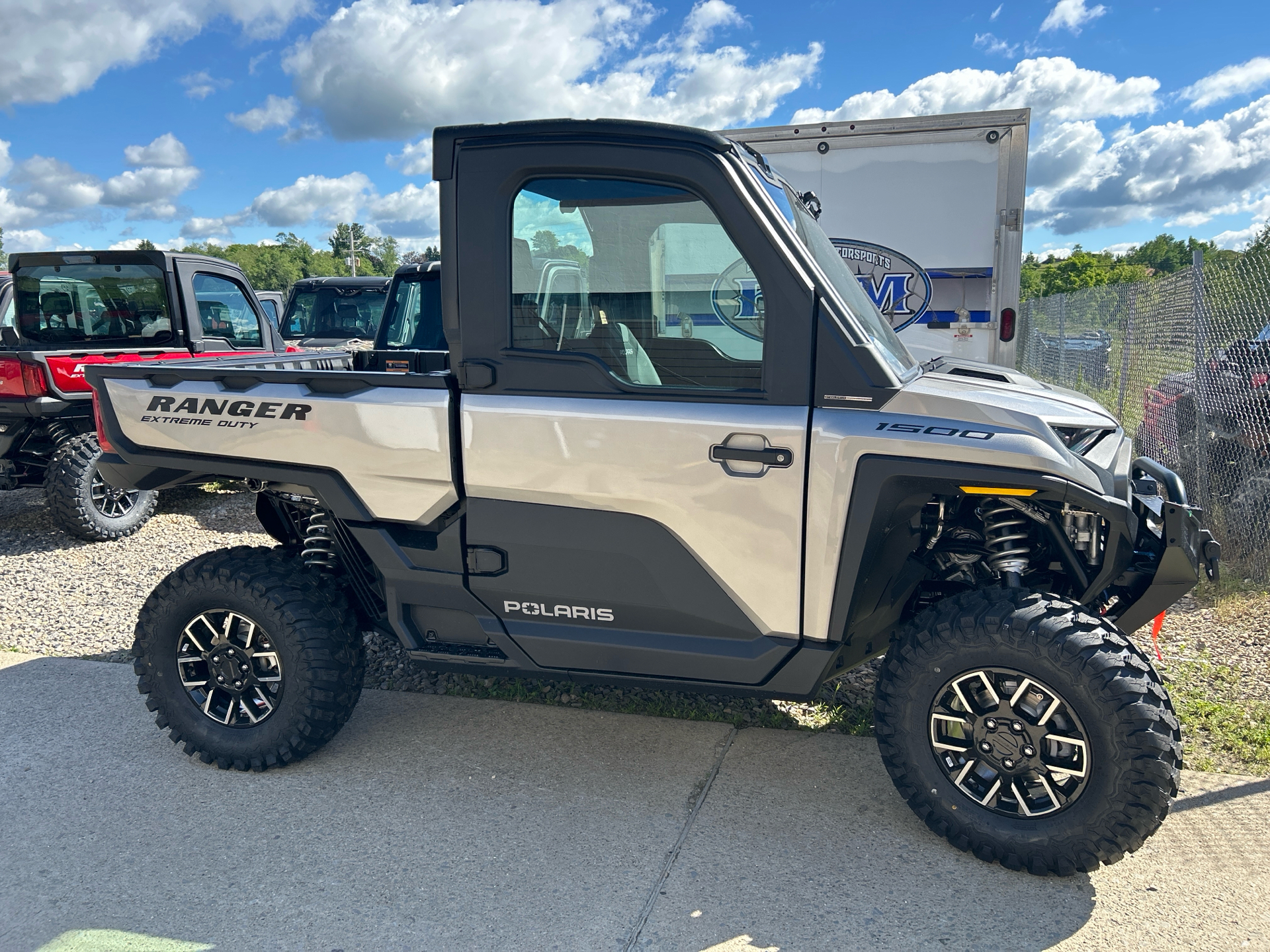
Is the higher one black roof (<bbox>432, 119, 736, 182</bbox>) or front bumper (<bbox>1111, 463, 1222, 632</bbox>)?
black roof (<bbox>432, 119, 736, 182</bbox>)

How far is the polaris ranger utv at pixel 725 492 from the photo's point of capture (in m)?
2.74

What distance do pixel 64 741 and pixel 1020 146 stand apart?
6707 millimetres

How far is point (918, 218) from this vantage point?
6645 millimetres

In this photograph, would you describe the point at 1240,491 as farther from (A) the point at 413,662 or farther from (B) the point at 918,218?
(A) the point at 413,662

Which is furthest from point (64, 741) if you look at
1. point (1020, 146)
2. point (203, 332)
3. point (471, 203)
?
point (1020, 146)

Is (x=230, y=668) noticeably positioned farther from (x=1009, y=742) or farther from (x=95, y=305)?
(x=95, y=305)

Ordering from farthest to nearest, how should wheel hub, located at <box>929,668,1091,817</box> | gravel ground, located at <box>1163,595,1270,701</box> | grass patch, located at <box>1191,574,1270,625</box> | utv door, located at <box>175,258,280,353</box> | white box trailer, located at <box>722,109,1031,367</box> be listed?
utv door, located at <box>175,258,280,353</box>, white box trailer, located at <box>722,109,1031,367</box>, grass patch, located at <box>1191,574,1270,625</box>, gravel ground, located at <box>1163,595,1270,701</box>, wheel hub, located at <box>929,668,1091,817</box>

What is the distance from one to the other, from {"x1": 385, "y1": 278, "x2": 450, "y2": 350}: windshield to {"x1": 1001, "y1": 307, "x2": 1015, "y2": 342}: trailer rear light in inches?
176

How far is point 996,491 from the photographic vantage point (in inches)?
108

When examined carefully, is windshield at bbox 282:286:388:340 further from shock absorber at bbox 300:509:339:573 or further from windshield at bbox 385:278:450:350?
shock absorber at bbox 300:509:339:573

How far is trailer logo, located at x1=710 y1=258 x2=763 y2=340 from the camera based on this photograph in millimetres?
2814

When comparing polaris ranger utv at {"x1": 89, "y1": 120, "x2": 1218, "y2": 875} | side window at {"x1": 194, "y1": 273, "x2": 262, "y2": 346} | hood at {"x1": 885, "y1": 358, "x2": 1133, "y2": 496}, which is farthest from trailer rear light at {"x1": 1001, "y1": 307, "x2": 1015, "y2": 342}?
side window at {"x1": 194, "y1": 273, "x2": 262, "y2": 346}

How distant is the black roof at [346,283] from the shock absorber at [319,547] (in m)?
10.6

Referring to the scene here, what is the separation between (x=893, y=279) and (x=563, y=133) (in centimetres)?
447
